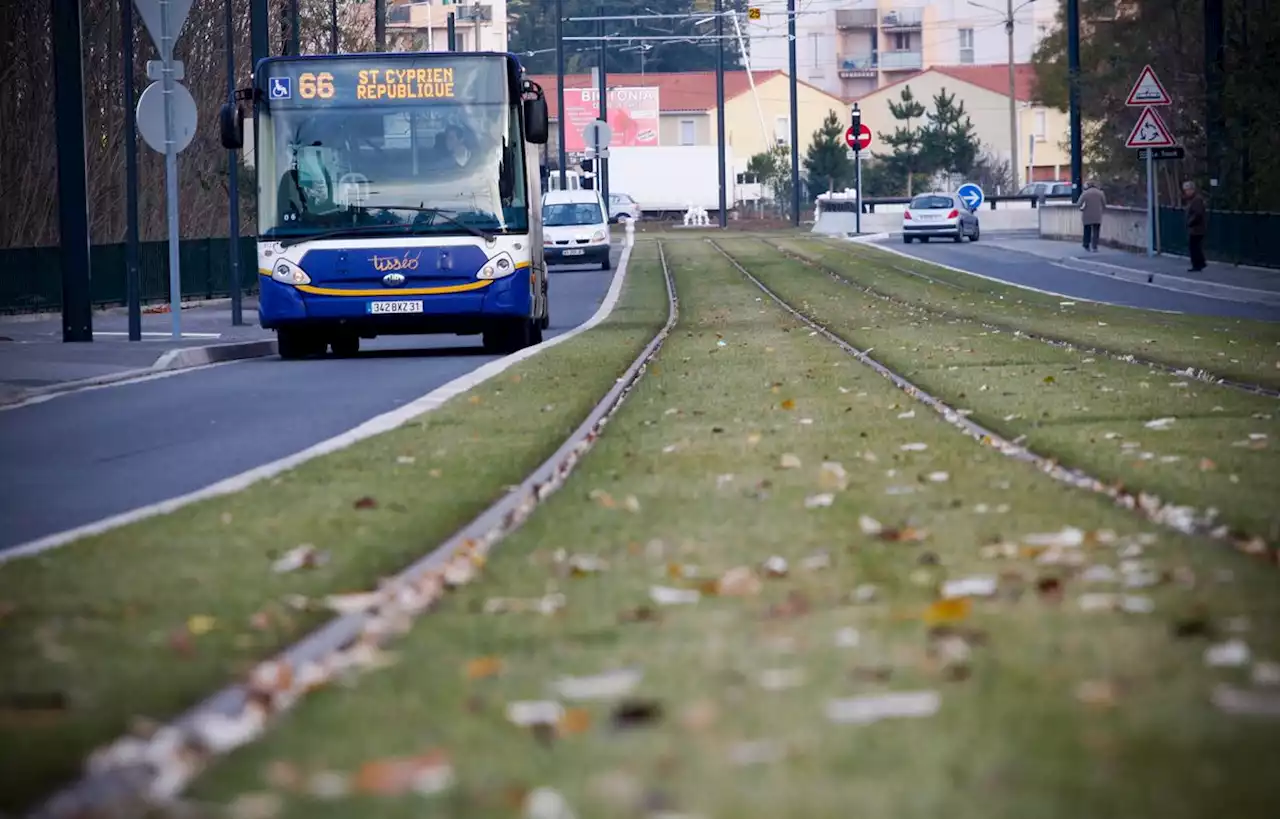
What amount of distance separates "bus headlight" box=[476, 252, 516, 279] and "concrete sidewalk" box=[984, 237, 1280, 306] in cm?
1376

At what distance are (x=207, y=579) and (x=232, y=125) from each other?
1620 cm

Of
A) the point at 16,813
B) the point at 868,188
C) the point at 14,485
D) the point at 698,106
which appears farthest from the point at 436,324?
the point at 698,106

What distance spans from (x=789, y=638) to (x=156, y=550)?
333cm

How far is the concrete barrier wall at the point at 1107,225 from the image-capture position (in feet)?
182

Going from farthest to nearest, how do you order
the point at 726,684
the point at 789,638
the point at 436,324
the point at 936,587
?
the point at 436,324 → the point at 936,587 → the point at 789,638 → the point at 726,684

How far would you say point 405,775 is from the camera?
15.6 ft

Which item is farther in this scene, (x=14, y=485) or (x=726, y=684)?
(x=14, y=485)

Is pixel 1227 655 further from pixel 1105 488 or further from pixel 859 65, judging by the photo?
pixel 859 65

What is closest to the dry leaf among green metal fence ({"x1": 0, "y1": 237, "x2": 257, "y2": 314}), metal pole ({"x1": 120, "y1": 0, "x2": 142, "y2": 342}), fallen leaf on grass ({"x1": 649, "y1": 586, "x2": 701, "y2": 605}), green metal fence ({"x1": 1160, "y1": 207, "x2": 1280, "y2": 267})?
fallen leaf on grass ({"x1": 649, "y1": 586, "x2": 701, "y2": 605})

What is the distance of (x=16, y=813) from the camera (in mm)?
4684

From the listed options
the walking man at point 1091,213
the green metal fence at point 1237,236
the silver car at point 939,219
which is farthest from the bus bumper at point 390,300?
the silver car at point 939,219

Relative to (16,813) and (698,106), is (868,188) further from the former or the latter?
(16,813)

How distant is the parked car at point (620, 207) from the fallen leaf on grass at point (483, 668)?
327 ft

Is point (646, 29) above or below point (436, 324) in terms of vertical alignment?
above
